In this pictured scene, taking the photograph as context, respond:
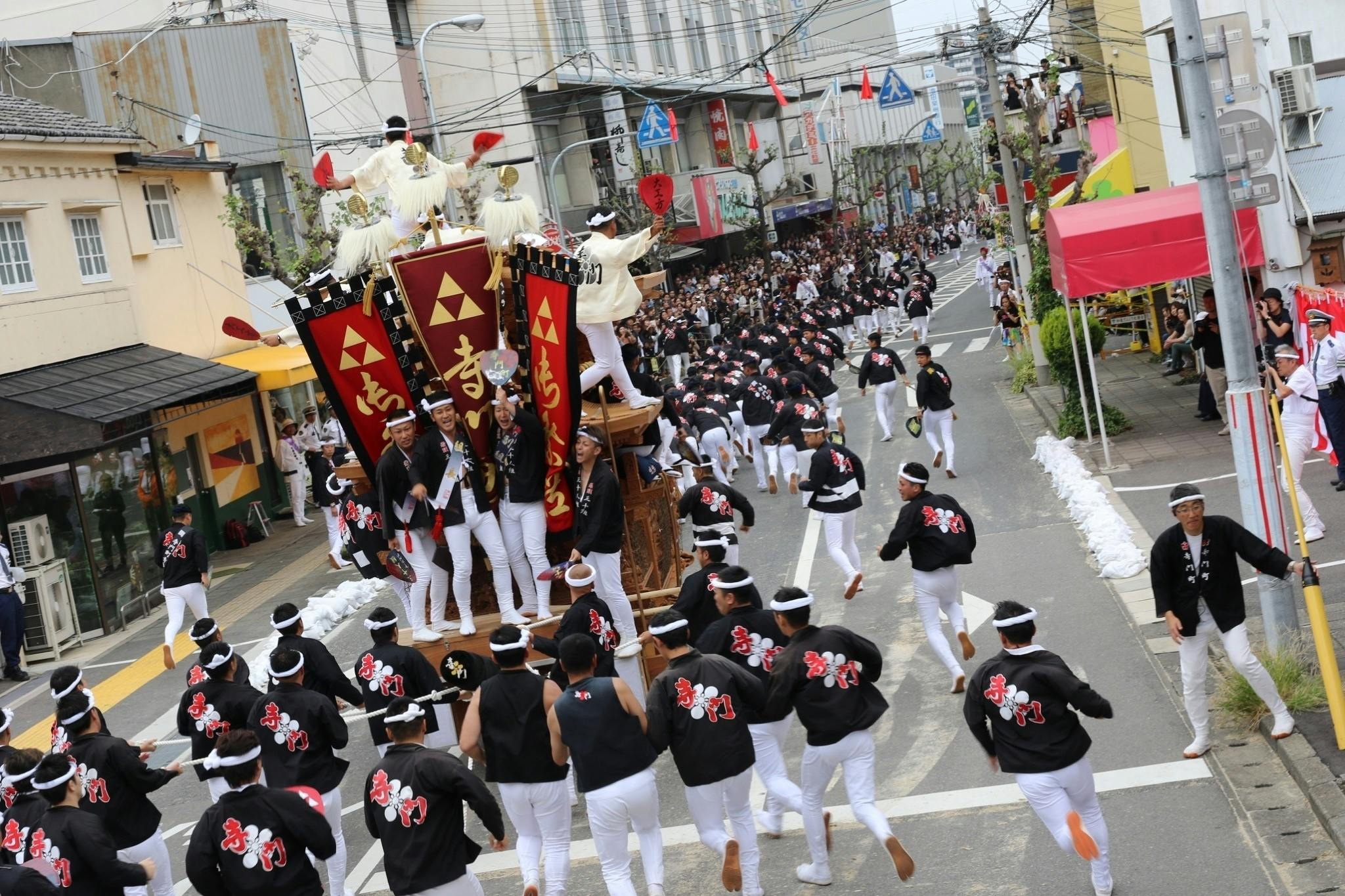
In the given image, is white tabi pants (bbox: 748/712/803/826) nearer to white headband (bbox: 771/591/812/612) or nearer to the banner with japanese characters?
white headband (bbox: 771/591/812/612)

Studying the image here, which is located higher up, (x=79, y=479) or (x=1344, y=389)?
(x=79, y=479)

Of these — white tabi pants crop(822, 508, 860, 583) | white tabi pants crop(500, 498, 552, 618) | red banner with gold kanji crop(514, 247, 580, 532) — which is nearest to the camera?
red banner with gold kanji crop(514, 247, 580, 532)

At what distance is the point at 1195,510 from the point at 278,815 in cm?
551

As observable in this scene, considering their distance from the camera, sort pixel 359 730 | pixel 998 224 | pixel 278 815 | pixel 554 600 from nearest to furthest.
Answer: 1. pixel 278 815
2. pixel 554 600
3. pixel 359 730
4. pixel 998 224

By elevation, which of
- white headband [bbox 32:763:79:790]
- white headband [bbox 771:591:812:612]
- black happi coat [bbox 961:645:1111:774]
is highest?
white headband [bbox 771:591:812:612]

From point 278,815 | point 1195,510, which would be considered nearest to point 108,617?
point 278,815

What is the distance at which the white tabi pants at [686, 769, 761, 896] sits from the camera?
7707mm

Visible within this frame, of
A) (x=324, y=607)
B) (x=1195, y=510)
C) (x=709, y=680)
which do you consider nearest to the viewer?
(x=709, y=680)

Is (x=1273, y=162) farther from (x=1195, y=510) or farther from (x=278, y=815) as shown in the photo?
(x=278, y=815)

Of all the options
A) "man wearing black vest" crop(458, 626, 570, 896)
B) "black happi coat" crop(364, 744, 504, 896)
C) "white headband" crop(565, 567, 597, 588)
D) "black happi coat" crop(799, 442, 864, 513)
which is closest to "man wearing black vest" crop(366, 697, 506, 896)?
"black happi coat" crop(364, 744, 504, 896)

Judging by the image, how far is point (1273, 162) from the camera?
59.5 ft

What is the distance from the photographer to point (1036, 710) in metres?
7.14

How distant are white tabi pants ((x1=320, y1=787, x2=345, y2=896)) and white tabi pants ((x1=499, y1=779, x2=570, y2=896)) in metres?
1.09

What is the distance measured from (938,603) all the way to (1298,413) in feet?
15.1
